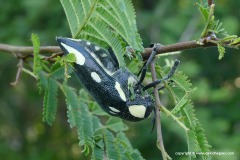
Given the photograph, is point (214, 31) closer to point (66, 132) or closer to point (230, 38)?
point (230, 38)

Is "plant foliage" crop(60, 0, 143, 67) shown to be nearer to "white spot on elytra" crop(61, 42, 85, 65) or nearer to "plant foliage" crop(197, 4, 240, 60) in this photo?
"white spot on elytra" crop(61, 42, 85, 65)

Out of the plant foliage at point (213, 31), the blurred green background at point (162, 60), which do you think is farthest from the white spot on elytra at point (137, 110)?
the blurred green background at point (162, 60)

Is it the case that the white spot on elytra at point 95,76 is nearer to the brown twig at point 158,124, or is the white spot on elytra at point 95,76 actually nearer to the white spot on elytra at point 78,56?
the white spot on elytra at point 78,56

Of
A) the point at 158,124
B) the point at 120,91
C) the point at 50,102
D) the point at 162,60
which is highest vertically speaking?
the point at 162,60

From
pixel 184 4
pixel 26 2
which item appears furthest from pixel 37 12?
pixel 184 4

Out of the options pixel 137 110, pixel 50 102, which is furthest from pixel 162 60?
pixel 137 110

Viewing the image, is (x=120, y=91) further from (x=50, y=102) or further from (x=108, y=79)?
(x=50, y=102)

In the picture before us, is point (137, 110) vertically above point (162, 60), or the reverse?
point (162, 60)
